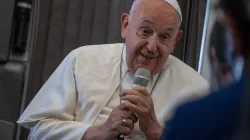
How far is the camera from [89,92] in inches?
68.6

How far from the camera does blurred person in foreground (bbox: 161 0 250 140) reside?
677 millimetres

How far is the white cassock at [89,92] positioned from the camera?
66.0 inches

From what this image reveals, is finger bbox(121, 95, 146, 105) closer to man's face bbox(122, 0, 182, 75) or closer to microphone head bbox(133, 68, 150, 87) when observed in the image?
microphone head bbox(133, 68, 150, 87)

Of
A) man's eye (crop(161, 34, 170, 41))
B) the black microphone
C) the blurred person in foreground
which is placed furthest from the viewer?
man's eye (crop(161, 34, 170, 41))

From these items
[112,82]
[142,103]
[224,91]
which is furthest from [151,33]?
[224,91]

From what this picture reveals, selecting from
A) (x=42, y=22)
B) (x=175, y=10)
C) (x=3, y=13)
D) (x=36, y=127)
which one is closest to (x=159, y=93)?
(x=175, y=10)

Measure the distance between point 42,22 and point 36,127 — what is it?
93 centimetres

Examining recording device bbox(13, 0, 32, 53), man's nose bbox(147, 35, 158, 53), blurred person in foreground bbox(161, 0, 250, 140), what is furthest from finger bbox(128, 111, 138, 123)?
recording device bbox(13, 0, 32, 53)

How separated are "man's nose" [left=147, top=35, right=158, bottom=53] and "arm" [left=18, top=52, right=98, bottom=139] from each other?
0.35 m

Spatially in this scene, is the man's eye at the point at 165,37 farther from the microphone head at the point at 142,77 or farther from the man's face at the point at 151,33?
the microphone head at the point at 142,77

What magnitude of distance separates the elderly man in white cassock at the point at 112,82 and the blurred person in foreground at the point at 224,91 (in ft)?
2.73

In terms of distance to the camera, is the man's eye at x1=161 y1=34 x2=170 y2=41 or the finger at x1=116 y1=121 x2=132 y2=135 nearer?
the finger at x1=116 y1=121 x2=132 y2=135

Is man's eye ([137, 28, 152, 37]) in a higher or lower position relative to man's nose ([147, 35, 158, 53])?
higher

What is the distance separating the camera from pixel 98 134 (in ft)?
5.11
